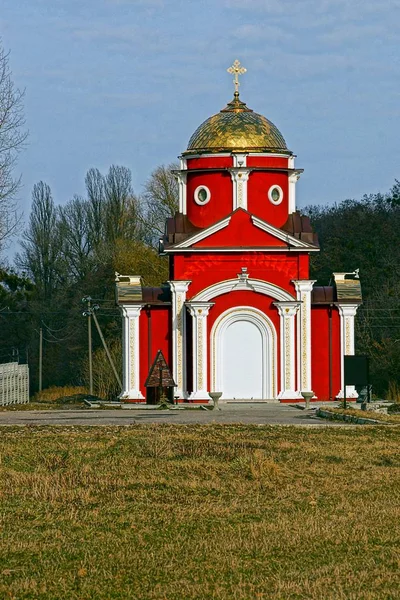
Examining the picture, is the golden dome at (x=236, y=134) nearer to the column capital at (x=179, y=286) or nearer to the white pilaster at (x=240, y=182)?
the white pilaster at (x=240, y=182)

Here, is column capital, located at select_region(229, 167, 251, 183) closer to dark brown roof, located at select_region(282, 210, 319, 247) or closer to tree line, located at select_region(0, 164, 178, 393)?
dark brown roof, located at select_region(282, 210, 319, 247)

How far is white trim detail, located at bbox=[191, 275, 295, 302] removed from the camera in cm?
4278

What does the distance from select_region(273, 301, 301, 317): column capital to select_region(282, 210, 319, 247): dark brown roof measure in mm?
2229

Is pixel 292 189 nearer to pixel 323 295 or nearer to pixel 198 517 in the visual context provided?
pixel 323 295

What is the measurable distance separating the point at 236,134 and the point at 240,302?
5.88 meters

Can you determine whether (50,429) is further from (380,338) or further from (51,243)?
(51,243)

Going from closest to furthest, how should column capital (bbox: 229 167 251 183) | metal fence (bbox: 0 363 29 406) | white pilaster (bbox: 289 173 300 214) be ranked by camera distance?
column capital (bbox: 229 167 251 183) → white pilaster (bbox: 289 173 300 214) → metal fence (bbox: 0 363 29 406)

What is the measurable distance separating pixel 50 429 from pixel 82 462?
248 inches

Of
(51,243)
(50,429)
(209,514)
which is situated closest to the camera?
(209,514)

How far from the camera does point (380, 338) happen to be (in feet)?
202

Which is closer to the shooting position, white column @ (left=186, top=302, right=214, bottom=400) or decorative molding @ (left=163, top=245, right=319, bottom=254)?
white column @ (left=186, top=302, right=214, bottom=400)

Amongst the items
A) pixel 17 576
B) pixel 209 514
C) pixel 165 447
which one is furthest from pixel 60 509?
pixel 165 447

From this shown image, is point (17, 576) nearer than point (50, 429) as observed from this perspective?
Yes

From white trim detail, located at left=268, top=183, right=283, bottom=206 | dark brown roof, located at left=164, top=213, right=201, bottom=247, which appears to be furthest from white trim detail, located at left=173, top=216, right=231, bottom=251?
white trim detail, located at left=268, top=183, right=283, bottom=206
